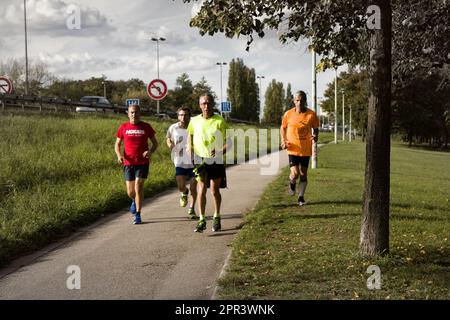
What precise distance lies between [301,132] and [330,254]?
4116 millimetres

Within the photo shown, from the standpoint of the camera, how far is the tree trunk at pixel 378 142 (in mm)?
5336

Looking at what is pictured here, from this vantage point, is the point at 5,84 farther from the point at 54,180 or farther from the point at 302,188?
the point at 302,188

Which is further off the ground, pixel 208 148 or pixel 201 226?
pixel 208 148

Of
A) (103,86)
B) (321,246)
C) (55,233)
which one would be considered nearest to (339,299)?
(321,246)

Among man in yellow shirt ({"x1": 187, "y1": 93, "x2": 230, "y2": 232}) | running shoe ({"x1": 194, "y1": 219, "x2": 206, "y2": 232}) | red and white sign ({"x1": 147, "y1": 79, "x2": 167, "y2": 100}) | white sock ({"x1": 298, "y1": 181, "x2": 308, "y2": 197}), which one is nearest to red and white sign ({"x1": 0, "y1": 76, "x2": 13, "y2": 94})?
red and white sign ({"x1": 147, "y1": 79, "x2": 167, "y2": 100})

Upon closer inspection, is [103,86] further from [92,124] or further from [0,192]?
[0,192]

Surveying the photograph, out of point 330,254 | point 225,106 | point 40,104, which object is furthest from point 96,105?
point 330,254

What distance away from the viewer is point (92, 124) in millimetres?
21641

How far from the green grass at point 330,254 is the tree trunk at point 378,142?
0.28 metres

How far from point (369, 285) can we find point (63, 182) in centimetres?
830

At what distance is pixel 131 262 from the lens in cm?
582

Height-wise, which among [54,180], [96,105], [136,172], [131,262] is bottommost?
[131,262]

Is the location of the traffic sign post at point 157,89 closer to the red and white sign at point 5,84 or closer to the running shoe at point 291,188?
the red and white sign at point 5,84

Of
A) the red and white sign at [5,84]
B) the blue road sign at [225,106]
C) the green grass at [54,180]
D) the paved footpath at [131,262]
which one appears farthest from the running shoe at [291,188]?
the blue road sign at [225,106]
